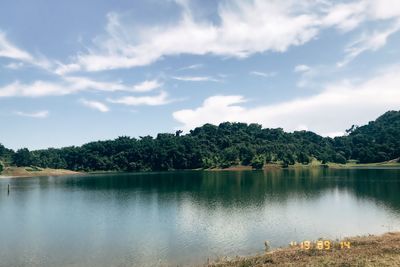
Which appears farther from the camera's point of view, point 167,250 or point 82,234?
point 82,234

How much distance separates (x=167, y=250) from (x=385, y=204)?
170ft

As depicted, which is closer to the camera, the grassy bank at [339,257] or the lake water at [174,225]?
the grassy bank at [339,257]

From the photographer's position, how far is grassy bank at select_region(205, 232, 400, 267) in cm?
2823

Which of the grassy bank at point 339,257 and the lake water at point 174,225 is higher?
the grassy bank at point 339,257

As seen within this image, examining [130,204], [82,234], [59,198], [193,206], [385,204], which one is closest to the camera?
[82,234]

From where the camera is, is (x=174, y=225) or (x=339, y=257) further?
(x=174, y=225)

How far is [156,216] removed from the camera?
2594 inches

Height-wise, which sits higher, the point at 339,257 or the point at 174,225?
the point at 339,257

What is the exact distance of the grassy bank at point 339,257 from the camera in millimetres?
28234

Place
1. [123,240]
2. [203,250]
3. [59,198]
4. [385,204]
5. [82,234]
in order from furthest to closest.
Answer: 1. [59,198]
2. [385,204]
3. [82,234]
4. [123,240]
5. [203,250]

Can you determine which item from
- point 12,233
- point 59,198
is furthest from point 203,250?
point 59,198

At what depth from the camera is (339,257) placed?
100.0 ft

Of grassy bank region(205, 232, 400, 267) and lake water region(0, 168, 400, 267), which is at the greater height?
grassy bank region(205, 232, 400, 267)

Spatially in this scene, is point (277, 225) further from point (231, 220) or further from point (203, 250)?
point (203, 250)
